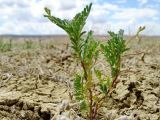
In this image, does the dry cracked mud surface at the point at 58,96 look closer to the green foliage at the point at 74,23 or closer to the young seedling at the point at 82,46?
the young seedling at the point at 82,46

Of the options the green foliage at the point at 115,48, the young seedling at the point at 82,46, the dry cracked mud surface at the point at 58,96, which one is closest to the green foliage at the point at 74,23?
the young seedling at the point at 82,46

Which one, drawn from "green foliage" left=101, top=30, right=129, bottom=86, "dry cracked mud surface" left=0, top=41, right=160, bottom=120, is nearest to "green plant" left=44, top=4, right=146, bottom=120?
"green foliage" left=101, top=30, right=129, bottom=86

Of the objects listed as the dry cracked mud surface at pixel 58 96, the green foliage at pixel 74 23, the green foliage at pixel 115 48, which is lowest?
the dry cracked mud surface at pixel 58 96

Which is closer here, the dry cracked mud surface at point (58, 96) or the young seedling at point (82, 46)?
the young seedling at point (82, 46)

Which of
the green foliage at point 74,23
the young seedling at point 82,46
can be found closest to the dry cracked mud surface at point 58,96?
the young seedling at point 82,46

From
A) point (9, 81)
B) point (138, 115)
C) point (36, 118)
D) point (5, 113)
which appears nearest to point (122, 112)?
point (138, 115)

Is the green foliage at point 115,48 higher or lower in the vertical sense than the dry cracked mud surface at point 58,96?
higher

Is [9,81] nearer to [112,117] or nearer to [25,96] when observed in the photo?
[25,96]

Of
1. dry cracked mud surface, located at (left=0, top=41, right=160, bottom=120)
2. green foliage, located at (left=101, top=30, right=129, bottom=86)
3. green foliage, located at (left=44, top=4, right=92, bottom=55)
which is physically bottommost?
dry cracked mud surface, located at (left=0, top=41, right=160, bottom=120)

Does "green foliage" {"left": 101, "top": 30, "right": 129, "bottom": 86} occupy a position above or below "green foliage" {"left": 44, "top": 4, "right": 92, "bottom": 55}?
below

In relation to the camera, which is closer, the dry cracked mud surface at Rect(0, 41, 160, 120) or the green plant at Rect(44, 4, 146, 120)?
the green plant at Rect(44, 4, 146, 120)

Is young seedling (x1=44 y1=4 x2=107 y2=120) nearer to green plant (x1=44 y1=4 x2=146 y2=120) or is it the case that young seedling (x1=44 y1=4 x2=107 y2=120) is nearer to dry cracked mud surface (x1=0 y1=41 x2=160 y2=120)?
green plant (x1=44 y1=4 x2=146 y2=120)
